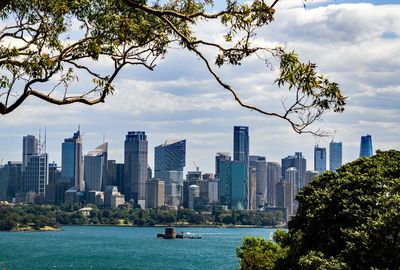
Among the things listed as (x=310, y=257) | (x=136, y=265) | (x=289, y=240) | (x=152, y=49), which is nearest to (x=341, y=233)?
(x=310, y=257)

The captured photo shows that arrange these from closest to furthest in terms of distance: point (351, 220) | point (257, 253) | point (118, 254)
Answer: point (351, 220) → point (257, 253) → point (118, 254)

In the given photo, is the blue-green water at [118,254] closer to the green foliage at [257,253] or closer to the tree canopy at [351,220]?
the green foliage at [257,253]

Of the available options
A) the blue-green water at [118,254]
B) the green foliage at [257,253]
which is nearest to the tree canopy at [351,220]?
the green foliage at [257,253]

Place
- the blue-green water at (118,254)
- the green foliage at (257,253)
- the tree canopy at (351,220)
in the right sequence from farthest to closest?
the blue-green water at (118,254) → the green foliage at (257,253) → the tree canopy at (351,220)

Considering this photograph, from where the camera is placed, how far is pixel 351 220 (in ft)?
85.0

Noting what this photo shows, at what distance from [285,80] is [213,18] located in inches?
44.1

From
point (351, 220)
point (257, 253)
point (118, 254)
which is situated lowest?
point (118, 254)

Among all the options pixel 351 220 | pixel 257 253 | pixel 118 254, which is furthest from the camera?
pixel 118 254

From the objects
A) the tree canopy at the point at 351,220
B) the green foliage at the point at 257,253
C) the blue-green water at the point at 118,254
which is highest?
the tree canopy at the point at 351,220

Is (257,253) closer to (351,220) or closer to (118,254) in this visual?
(351,220)

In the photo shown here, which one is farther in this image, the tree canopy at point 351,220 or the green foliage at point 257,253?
the green foliage at point 257,253

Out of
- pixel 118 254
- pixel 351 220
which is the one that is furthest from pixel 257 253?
pixel 118 254

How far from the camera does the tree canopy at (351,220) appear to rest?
2316 cm

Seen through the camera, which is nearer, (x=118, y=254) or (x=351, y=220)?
(x=351, y=220)
